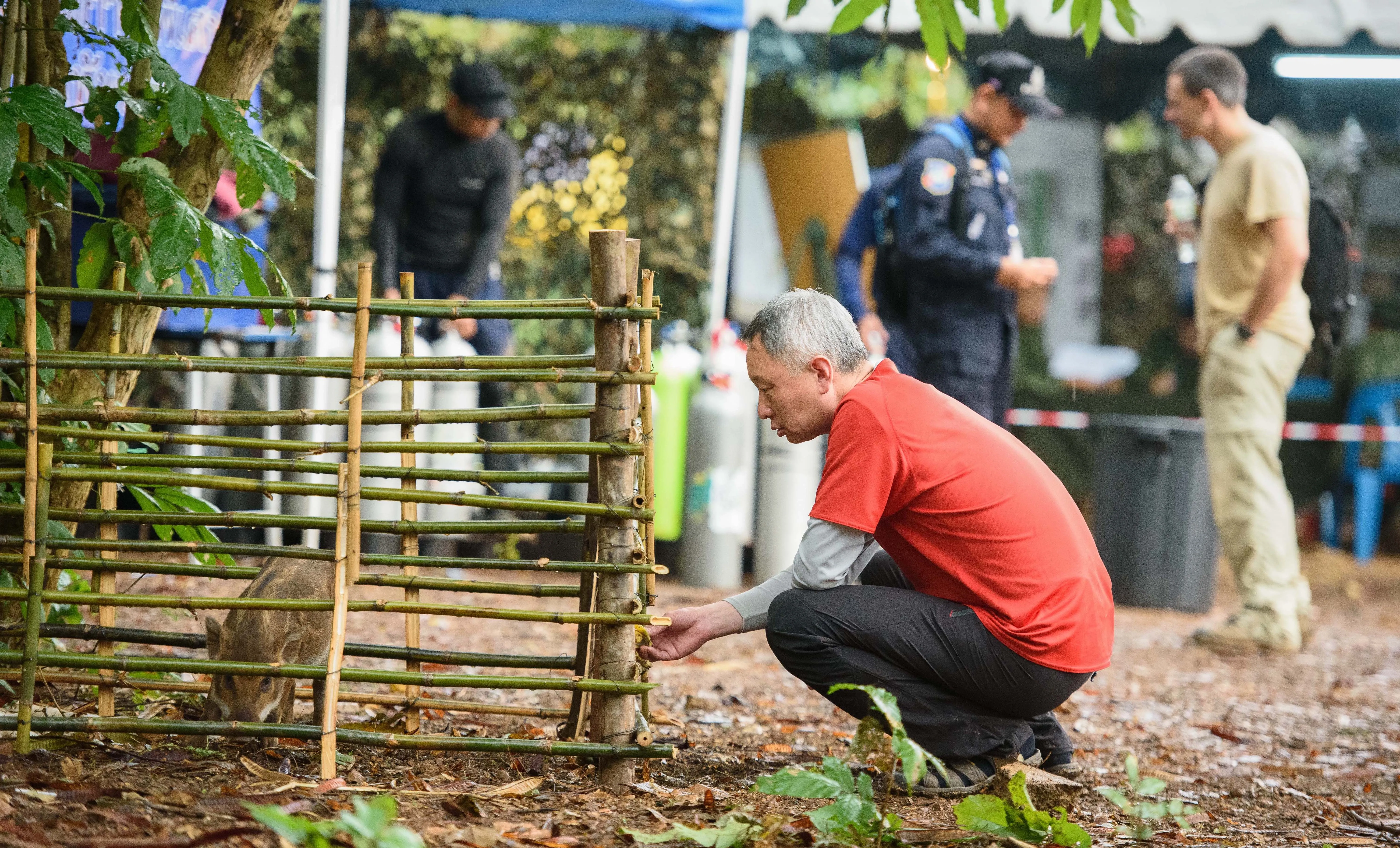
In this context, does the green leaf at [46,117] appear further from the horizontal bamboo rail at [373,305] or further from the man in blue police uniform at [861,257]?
the man in blue police uniform at [861,257]

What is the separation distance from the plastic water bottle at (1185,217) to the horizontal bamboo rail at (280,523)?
4406 millimetres

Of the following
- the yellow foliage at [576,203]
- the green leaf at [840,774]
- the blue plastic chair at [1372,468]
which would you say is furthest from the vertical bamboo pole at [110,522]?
the blue plastic chair at [1372,468]

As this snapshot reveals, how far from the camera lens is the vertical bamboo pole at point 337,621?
2.67 m

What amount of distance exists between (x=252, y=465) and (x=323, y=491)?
0.54 ft

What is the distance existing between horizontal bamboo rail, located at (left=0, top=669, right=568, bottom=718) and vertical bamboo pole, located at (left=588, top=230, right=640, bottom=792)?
0.77 ft

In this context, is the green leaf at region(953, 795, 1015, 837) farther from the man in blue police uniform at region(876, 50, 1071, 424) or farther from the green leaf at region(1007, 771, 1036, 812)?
the man in blue police uniform at region(876, 50, 1071, 424)

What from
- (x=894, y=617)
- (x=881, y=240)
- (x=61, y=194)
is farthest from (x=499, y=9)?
(x=894, y=617)

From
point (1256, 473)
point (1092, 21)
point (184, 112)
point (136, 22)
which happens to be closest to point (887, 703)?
point (1092, 21)

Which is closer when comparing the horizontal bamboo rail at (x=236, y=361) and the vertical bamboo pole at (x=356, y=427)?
the vertical bamboo pole at (x=356, y=427)

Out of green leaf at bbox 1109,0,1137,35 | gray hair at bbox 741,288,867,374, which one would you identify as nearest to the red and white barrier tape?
green leaf at bbox 1109,0,1137,35

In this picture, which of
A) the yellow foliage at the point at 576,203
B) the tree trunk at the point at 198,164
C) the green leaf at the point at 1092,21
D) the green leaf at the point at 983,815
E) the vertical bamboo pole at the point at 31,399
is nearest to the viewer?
the green leaf at the point at 983,815

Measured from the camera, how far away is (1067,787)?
2912 mm

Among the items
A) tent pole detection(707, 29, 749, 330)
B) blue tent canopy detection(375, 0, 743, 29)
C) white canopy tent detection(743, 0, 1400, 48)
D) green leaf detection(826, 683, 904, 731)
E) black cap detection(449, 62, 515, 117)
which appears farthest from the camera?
white canopy tent detection(743, 0, 1400, 48)

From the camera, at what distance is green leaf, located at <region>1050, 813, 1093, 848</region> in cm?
254
